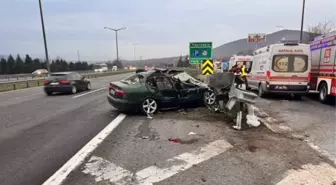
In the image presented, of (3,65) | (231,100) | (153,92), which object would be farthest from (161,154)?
(3,65)

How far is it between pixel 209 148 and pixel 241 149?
65 centimetres

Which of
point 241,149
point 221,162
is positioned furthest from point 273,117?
point 221,162

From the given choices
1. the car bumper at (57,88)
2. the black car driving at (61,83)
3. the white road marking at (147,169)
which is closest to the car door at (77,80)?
the black car driving at (61,83)

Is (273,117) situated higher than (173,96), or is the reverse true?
(173,96)

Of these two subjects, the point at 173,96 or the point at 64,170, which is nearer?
the point at 64,170

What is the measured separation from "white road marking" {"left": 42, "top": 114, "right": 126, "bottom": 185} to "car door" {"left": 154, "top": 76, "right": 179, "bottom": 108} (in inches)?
89.2

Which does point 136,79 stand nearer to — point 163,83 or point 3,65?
point 163,83

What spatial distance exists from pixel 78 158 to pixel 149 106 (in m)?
4.53

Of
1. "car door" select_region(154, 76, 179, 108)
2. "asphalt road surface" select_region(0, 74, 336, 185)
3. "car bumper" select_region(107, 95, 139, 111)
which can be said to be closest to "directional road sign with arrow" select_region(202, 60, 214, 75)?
"car door" select_region(154, 76, 179, 108)

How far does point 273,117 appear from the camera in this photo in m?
9.20

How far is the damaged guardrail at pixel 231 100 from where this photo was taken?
7652mm

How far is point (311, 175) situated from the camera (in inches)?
Answer: 172

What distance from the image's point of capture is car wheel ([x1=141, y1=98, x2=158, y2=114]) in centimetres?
945

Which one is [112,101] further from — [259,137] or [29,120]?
[259,137]
